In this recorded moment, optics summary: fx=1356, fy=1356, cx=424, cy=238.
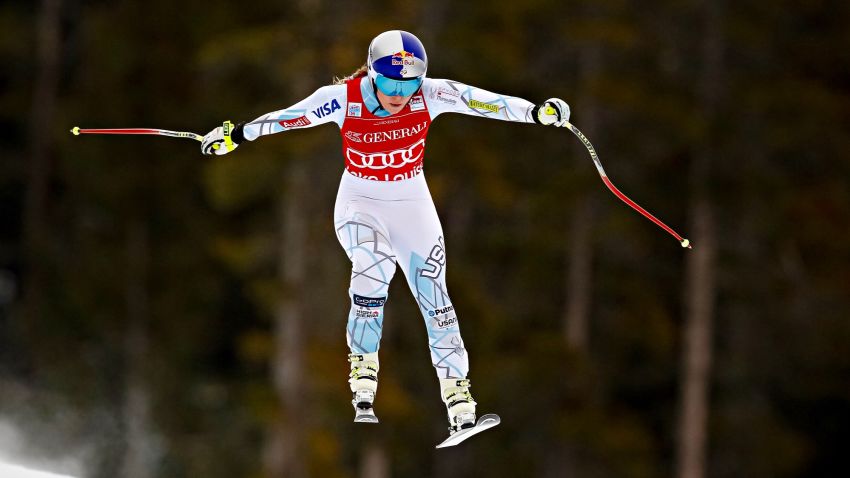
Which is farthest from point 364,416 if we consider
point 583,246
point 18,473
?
point 583,246

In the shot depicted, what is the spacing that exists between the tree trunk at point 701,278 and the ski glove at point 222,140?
47.3 feet

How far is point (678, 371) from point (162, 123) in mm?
11973

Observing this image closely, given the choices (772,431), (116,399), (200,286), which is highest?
(200,286)

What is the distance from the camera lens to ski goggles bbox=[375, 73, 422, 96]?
293 inches

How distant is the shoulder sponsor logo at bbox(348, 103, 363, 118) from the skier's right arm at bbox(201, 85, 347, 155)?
4 cm

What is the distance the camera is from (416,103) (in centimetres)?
769

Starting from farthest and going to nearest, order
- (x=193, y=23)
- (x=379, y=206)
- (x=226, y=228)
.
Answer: (x=226, y=228) → (x=193, y=23) → (x=379, y=206)

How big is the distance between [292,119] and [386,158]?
0.59 metres

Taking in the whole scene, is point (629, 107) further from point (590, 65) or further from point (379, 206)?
point (379, 206)

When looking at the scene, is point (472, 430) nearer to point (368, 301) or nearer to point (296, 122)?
point (368, 301)

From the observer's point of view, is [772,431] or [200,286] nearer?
[772,431]

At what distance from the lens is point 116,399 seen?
3025 cm

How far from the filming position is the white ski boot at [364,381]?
7.95 metres

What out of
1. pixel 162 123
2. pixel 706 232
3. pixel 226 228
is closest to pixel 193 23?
pixel 162 123
